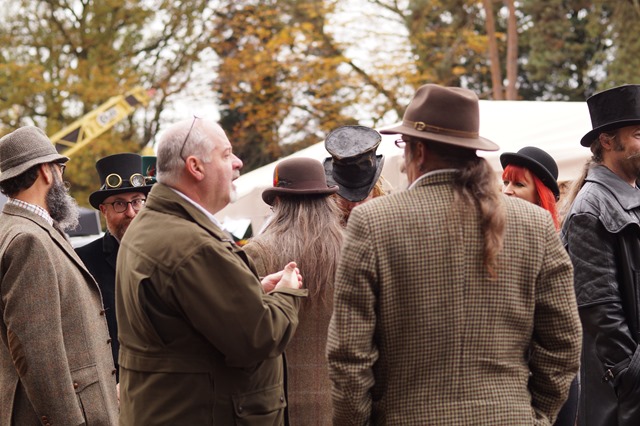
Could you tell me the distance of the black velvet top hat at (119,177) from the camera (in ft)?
18.0

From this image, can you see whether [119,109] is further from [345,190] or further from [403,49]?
[345,190]

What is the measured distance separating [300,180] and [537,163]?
1609 millimetres

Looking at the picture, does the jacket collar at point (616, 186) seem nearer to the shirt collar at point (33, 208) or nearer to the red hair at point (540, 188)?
the red hair at point (540, 188)

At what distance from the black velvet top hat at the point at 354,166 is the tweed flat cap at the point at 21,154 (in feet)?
4.83

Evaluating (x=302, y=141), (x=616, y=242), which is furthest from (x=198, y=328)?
(x=302, y=141)

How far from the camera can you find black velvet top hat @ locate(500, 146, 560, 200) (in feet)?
16.0

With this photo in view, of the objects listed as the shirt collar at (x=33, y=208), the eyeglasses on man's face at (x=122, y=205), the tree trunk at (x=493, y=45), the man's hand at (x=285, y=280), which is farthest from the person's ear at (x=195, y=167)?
the tree trunk at (x=493, y=45)

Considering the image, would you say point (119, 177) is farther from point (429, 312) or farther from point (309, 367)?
point (429, 312)

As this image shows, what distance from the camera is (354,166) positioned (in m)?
4.73

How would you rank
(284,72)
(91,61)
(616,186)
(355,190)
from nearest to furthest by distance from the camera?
(616,186) → (355,190) → (91,61) → (284,72)

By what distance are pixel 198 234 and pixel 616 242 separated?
7.11 ft

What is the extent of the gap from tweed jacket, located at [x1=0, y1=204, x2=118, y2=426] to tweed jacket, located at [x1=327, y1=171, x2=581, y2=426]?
146 centimetres

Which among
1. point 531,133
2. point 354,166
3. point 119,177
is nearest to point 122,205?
point 119,177

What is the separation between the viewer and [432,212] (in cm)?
286
